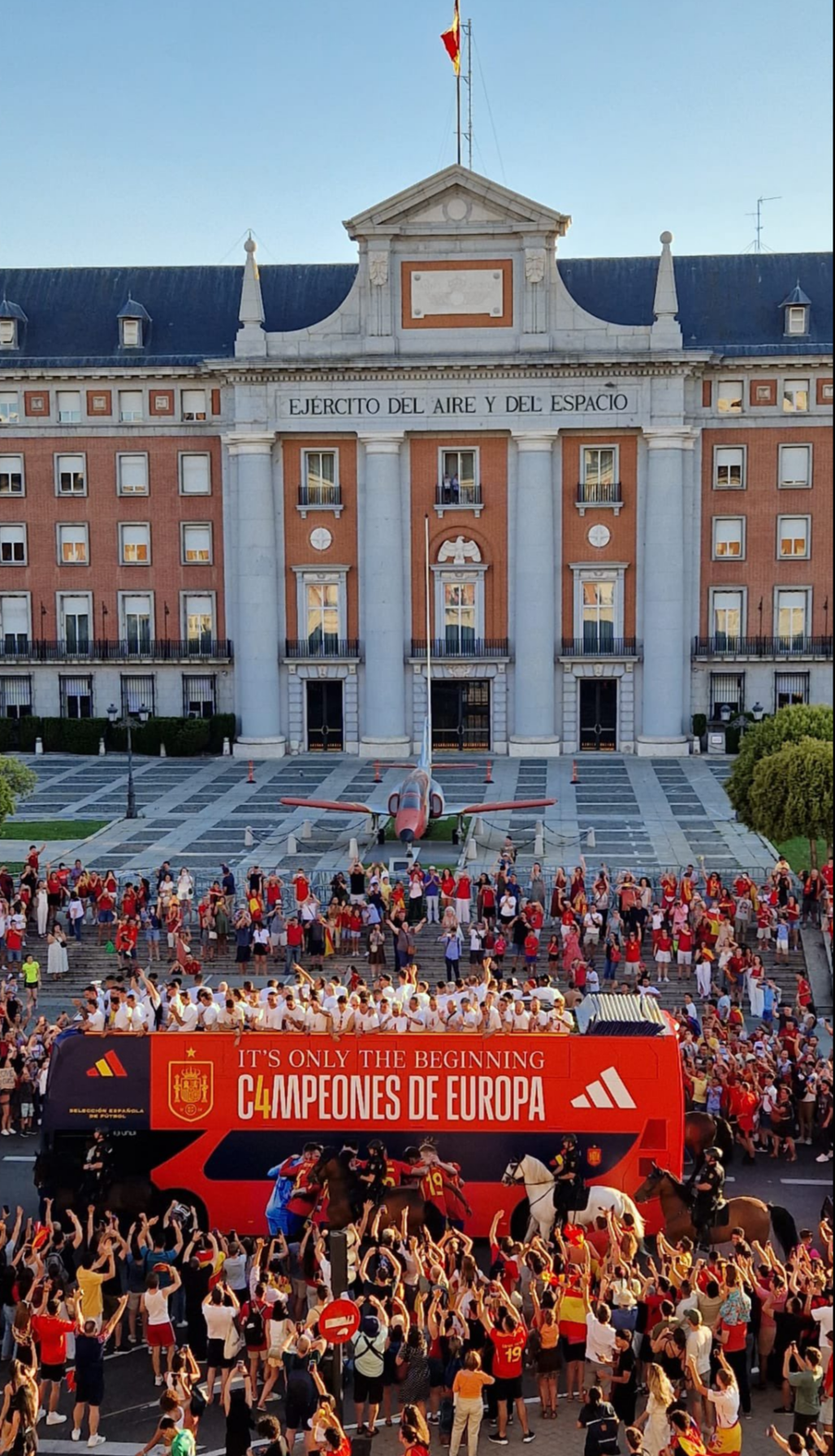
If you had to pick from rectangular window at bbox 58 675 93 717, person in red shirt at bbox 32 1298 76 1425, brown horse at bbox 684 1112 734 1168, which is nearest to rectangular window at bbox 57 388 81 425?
rectangular window at bbox 58 675 93 717

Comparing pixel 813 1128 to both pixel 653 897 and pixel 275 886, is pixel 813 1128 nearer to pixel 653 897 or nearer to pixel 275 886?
pixel 653 897

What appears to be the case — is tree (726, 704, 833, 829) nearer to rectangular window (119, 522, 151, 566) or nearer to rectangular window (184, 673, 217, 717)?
rectangular window (184, 673, 217, 717)

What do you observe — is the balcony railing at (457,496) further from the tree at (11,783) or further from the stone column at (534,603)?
the tree at (11,783)

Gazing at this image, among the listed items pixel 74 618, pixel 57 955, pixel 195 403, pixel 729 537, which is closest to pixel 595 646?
pixel 729 537

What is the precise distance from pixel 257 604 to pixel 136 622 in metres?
5.98

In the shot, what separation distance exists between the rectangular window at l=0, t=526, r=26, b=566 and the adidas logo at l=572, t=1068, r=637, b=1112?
48.7m

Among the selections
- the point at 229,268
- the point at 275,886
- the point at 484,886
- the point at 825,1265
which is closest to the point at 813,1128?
the point at 825,1265

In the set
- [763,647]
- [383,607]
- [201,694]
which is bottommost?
[201,694]

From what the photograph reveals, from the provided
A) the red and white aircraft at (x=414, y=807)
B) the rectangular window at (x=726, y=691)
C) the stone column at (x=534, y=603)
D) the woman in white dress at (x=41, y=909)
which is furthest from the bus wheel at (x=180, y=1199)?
the rectangular window at (x=726, y=691)

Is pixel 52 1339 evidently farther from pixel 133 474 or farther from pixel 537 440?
pixel 133 474

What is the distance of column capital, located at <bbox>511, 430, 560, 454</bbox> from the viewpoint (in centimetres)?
5888

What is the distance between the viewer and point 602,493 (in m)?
59.8

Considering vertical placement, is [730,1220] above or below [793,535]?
below

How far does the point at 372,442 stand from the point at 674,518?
12511 millimetres
